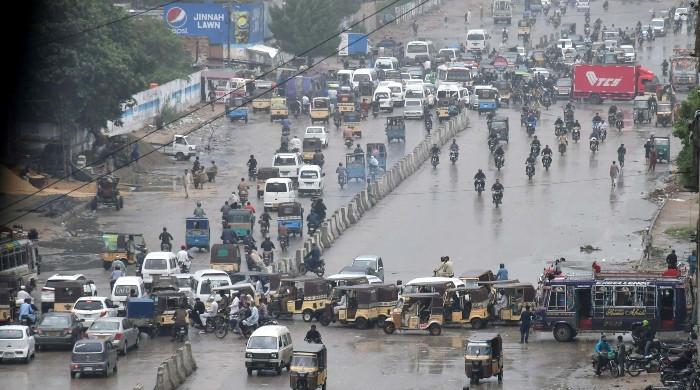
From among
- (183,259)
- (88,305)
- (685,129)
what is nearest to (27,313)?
(88,305)

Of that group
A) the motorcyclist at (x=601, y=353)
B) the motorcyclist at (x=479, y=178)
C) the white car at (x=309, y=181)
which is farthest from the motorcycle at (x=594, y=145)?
the motorcyclist at (x=601, y=353)

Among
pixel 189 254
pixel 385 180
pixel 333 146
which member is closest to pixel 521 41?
pixel 333 146

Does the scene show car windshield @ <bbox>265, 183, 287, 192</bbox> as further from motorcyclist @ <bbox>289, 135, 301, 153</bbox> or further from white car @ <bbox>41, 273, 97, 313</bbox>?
white car @ <bbox>41, 273, 97, 313</bbox>

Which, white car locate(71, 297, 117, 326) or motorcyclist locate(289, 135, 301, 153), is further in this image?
motorcyclist locate(289, 135, 301, 153)

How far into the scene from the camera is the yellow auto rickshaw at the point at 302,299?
2215 inches

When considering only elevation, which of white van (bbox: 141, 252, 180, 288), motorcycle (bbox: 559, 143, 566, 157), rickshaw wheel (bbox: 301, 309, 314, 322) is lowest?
rickshaw wheel (bbox: 301, 309, 314, 322)

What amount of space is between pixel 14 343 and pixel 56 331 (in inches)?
83.2

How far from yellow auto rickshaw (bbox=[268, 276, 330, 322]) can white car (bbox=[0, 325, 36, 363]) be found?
29.5 ft

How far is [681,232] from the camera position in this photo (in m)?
70.6

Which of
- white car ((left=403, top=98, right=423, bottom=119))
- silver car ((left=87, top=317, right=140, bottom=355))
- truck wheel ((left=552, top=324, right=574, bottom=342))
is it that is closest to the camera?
silver car ((left=87, top=317, right=140, bottom=355))

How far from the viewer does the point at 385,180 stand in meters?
81.6

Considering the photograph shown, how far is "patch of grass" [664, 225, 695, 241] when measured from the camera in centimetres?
6975

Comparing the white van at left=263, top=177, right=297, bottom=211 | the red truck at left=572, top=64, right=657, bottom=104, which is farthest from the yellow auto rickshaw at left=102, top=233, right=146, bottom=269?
the red truck at left=572, top=64, right=657, bottom=104

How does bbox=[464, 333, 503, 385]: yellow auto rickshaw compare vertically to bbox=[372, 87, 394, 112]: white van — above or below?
below
